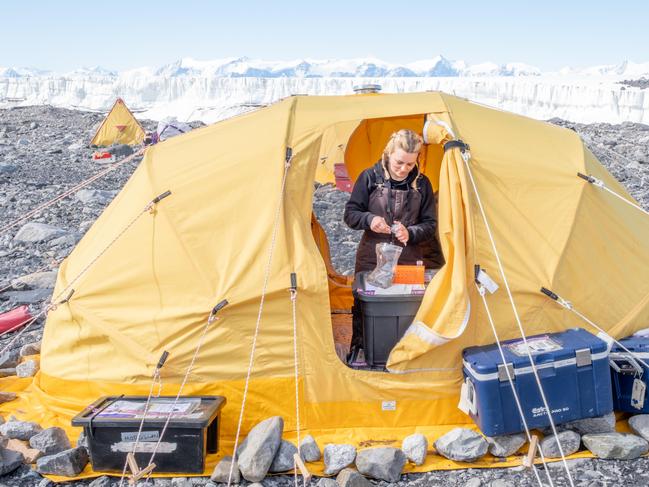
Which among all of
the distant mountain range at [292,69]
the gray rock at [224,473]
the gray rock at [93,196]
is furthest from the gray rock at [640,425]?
the distant mountain range at [292,69]

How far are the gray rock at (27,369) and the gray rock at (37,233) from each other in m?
5.03

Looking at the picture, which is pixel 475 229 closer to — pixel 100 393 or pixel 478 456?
pixel 478 456

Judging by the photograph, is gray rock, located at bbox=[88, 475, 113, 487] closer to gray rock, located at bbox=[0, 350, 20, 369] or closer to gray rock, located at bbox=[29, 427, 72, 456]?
gray rock, located at bbox=[29, 427, 72, 456]

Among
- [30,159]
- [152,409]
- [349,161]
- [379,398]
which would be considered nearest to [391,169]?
[379,398]

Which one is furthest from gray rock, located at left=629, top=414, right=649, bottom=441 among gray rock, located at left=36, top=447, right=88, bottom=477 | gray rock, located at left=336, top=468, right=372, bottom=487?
gray rock, located at left=36, top=447, right=88, bottom=477

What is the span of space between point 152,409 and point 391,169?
2485mm

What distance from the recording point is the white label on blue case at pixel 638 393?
448 cm

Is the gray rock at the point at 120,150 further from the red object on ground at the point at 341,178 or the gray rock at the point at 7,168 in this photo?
the red object on ground at the point at 341,178

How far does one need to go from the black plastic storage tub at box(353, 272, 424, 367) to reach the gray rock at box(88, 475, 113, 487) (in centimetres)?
199

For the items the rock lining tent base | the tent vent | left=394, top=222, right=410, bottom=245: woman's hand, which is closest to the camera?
the rock lining tent base

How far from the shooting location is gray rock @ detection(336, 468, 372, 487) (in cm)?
402

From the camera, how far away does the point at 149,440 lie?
13.5 ft

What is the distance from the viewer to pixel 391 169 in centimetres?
507

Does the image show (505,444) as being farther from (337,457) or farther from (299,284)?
(299,284)
